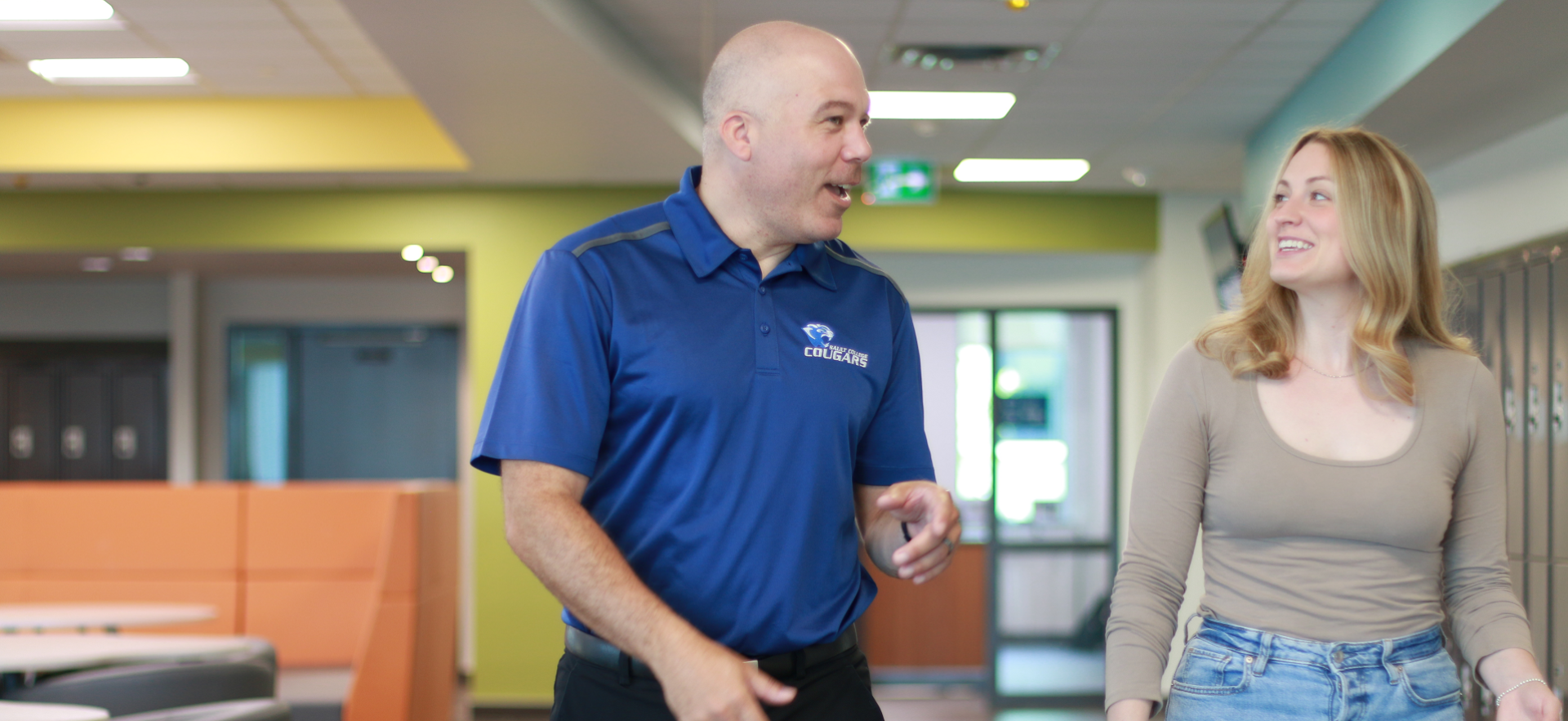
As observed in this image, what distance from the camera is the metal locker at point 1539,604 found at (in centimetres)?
428

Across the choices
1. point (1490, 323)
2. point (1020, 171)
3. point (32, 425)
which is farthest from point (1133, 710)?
point (32, 425)

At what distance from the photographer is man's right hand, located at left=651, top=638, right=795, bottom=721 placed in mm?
1100

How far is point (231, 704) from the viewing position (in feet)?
9.55

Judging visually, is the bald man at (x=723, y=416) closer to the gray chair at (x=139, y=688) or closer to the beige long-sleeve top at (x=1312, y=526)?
the beige long-sleeve top at (x=1312, y=526)

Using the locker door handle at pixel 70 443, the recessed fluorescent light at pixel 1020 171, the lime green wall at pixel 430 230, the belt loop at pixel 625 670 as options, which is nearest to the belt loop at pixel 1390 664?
the belt loop at pixel 625 670

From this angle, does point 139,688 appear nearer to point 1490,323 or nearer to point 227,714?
point 227,714

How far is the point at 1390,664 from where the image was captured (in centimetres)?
151

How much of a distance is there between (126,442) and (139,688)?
6200 mm

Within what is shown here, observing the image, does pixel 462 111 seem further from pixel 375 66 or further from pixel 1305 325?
pixel 1305 325

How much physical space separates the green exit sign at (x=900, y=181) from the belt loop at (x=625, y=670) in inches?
216

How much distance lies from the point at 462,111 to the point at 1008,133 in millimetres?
2747

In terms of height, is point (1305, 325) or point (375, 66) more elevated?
point (375, 66)

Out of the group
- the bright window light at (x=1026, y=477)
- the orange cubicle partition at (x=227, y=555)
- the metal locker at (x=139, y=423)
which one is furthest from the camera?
the metal locker at (x=139, y=423)

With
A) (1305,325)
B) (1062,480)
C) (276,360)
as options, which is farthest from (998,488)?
(1305,325)
